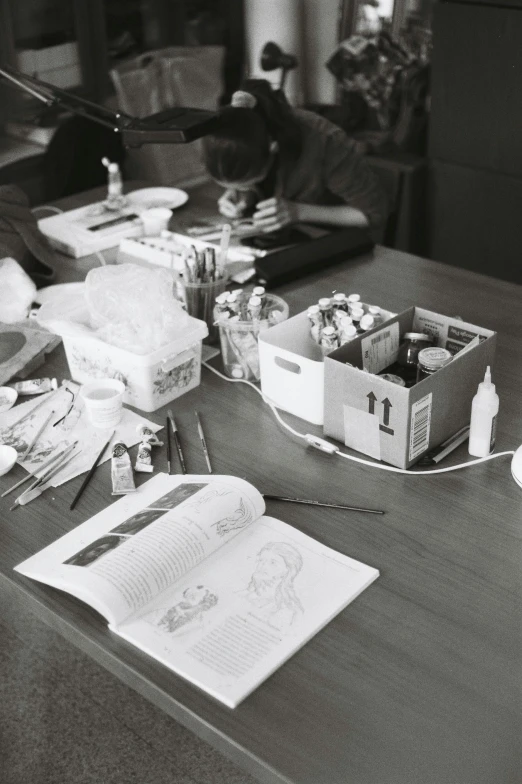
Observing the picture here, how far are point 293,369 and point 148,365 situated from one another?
250 mm

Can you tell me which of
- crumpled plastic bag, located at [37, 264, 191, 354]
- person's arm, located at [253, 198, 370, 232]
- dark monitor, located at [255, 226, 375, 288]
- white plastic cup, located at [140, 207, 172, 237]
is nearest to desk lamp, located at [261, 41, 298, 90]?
person's arm, located at [253, 198, 370, 232]

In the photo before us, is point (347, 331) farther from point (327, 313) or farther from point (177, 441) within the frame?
point (177, 441)

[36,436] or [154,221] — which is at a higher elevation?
[154,221]

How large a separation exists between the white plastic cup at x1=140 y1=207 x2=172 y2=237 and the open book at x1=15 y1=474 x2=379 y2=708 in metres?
1.10

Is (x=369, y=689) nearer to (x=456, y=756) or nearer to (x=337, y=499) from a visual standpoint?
(x=456, y=756)

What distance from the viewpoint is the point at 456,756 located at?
86cm

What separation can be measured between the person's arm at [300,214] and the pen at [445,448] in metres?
0.97

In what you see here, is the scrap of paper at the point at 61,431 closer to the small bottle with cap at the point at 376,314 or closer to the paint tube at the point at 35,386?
the paint tube at the point at 35,386

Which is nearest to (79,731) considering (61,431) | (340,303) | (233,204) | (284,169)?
(61,431)

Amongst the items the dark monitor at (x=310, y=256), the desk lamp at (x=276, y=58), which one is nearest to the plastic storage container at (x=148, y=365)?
the dark monitor at (x=310, y=256)

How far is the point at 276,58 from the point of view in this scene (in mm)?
3746

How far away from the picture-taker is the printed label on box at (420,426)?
1247 millimetres

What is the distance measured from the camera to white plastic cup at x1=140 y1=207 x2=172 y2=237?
2.17 metres

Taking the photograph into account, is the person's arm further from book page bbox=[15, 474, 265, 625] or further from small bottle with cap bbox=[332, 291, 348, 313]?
book page bbox=[15, 474, 265, 625]
